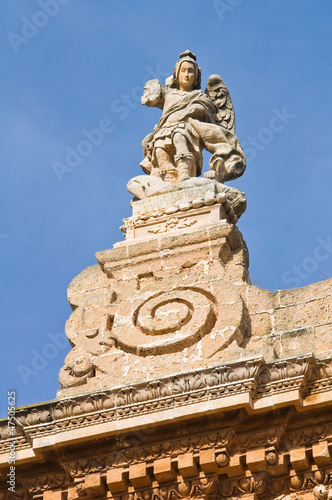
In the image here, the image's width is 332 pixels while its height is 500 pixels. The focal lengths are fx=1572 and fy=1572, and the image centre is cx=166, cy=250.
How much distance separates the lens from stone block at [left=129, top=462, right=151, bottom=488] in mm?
14000

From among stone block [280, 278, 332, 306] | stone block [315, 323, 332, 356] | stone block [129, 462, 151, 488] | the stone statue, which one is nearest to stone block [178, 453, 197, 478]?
stone block [129, 462, 151, 488]

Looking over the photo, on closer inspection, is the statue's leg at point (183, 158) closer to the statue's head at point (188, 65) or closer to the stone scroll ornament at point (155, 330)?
the statue's head at point (188, 65)

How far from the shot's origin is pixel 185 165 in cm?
1741

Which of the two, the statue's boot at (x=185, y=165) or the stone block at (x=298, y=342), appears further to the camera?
the statue's boot at (x=185, y=165)

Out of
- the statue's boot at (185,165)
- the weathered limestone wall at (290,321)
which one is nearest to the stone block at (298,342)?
the weathered limestone wall at (290,321)

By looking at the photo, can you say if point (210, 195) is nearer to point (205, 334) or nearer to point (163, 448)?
point (205, 334)

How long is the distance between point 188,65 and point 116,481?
622cm

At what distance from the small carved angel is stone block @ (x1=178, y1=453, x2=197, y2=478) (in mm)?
4109

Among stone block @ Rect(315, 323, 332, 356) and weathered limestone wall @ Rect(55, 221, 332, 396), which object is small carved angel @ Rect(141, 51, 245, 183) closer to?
weathered limestone wall @ Rect(55, 221, 332, 396)

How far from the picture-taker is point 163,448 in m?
14.1

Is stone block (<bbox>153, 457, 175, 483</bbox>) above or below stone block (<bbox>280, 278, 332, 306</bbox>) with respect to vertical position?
below

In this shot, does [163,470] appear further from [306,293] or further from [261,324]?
[306,293]

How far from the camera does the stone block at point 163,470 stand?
1397cm

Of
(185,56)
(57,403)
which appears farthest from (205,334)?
(185,56)
